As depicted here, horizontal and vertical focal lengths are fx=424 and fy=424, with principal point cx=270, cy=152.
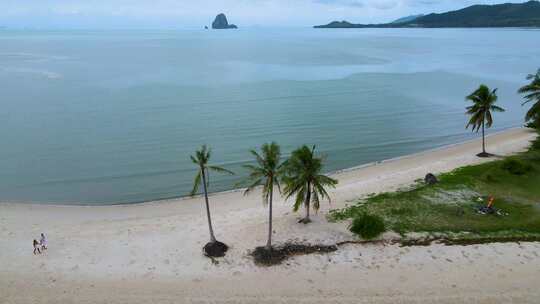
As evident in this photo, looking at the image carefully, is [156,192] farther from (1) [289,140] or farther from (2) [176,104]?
(2) [176,104]

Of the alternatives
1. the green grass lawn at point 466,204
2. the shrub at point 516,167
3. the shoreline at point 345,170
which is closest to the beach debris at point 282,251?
the green grass lawn at point 466,204

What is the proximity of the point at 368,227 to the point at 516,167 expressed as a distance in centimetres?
2019

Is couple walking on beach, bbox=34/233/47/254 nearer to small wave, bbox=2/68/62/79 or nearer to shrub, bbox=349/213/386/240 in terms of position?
shrub, bbox=349/213/386/240

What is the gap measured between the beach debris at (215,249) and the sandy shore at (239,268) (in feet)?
1.65

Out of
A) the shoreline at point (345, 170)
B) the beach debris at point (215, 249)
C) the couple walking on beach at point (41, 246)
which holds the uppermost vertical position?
the couple walking on beach at point (41, 246)

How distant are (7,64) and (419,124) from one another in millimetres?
131316

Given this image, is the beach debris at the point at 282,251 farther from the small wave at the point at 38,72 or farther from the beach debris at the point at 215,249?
the small wave at the point at 38,72

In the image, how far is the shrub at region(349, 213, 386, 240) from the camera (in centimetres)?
2814

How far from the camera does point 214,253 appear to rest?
90.0 ft

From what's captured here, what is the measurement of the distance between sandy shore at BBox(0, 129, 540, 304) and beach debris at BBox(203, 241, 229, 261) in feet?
1.65

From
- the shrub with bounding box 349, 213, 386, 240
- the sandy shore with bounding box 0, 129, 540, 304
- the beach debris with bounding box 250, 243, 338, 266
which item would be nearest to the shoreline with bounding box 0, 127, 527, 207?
the sandy shore with bounding box 0, 129, 540, 304

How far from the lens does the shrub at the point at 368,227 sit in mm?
28141

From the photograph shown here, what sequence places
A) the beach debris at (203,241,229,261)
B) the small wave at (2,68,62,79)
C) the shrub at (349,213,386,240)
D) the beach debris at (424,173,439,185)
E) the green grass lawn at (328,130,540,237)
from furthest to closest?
the small wave at (2,68,62,79), the beach debris at (424,173,439,185), the green grass lawn at (328,130,540,237), the shrub at (349,213,386,240), the beach debris at (203,241,229,261)

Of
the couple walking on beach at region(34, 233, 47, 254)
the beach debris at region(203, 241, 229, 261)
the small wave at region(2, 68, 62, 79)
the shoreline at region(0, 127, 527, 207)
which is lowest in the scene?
the shoreline at region(0, 127, 527, 207)
